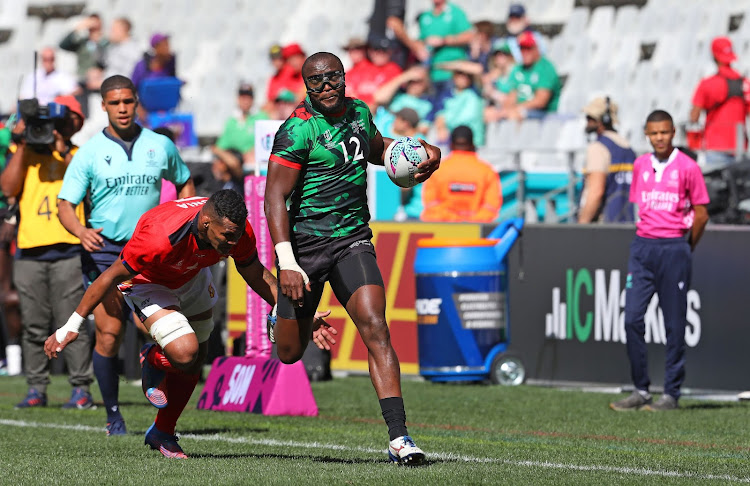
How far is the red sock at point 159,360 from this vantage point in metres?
8.27

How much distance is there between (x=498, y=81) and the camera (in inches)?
745

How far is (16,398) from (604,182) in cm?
567

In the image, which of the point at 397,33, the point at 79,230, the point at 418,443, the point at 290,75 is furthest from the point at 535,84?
the point at 418,443

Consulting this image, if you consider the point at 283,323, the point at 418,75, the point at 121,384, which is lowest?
the point at 121,384

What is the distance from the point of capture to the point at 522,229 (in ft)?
44.8

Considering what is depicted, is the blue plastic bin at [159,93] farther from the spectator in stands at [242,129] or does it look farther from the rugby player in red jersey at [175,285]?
the rugby player in red jersey at [175,285]

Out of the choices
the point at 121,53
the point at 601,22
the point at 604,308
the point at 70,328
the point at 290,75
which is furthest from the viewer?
the point at 121,53

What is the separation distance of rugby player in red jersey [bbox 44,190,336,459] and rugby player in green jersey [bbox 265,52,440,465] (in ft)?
0.61

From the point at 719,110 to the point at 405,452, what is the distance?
31.4 ft

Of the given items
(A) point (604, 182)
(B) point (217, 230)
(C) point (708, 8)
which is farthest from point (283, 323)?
(C) point (708, 8)

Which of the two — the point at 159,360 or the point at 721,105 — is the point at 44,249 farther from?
the point at 721,105

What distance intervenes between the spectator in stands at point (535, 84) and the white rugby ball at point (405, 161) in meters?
10.4

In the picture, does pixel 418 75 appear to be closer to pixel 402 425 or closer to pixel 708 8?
pixel 708 8

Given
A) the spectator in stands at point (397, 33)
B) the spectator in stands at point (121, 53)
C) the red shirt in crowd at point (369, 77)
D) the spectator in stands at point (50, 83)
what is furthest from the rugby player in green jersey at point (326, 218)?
the spectator in stands at point (121, 53)
